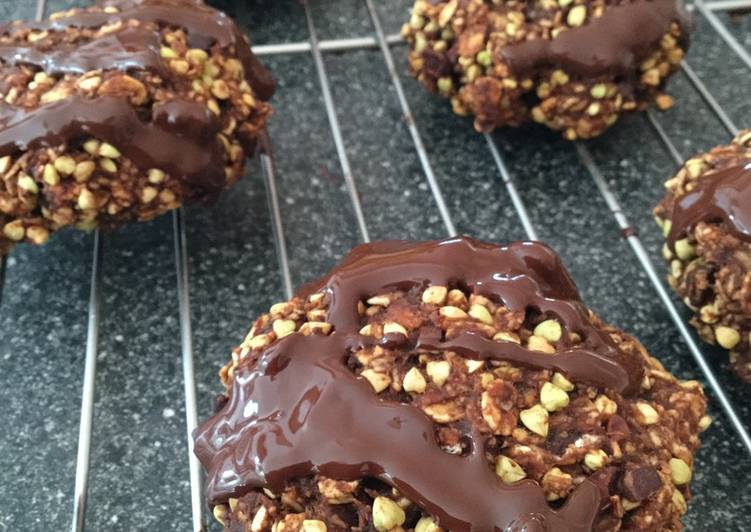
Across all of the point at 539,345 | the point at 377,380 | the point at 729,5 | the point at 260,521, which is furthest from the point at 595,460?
the point at 729,5

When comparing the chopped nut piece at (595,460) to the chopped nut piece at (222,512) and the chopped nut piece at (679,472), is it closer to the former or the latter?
the chopped nut piece at (679,472)

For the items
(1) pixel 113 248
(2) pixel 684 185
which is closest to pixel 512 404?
(2) pixel 684 185

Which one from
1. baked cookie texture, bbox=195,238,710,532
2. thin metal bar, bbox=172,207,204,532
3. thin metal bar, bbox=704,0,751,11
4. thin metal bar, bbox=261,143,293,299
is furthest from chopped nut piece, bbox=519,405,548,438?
thin metal bar, bbox=704,0,751,11

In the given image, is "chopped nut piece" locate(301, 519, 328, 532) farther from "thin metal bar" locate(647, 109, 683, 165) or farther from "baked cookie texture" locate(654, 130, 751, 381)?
"thin metal bar" locate(647, 109, 683, 165)

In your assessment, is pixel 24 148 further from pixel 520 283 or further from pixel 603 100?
pixel 603 100

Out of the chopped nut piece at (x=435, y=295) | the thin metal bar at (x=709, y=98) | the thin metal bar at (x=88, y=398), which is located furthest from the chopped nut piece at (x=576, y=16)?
the thin metal bar at (x=88, y=398)
